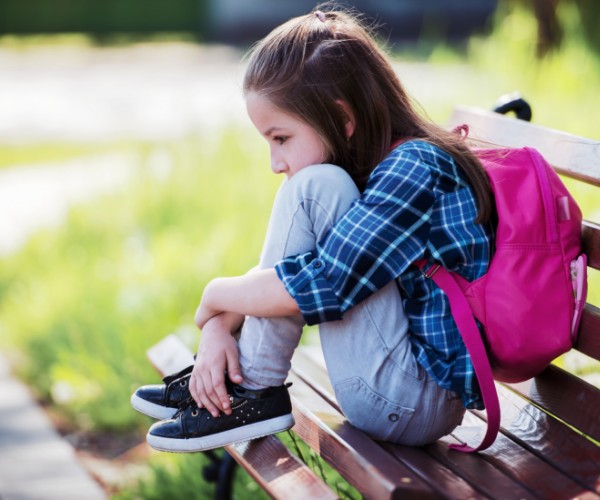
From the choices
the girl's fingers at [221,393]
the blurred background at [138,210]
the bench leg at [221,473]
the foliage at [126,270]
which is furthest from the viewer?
the foliage at [126,270]

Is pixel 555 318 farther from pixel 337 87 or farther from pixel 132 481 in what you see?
pixel 132 481

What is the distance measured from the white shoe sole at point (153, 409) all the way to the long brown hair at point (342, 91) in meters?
0.64

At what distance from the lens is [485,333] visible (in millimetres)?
1816

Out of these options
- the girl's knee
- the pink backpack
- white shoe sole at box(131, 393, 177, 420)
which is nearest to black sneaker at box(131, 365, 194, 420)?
white shoe sole at box(131, 393, 177, 420)

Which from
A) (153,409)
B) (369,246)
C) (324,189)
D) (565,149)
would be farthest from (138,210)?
(369,246)

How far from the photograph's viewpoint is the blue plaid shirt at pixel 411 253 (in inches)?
69.1

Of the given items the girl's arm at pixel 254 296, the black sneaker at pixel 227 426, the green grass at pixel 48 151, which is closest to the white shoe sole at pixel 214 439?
the black sneaker at pixel 227 426

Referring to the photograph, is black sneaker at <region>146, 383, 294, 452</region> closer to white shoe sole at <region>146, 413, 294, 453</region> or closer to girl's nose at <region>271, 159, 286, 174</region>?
white shoe sole at <region>146, 413, 294, 453</region>

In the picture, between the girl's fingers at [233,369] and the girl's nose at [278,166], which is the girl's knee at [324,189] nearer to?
the girl's nose at [278,166]

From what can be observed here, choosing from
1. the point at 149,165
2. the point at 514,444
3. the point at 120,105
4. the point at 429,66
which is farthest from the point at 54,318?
the point at 120,105

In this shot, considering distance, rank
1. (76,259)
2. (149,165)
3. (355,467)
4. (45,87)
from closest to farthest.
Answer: (355,467) < (76,259) < (149,165) < (45,87)

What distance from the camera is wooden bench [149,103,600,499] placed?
5.44ft

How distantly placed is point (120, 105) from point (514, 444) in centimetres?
861

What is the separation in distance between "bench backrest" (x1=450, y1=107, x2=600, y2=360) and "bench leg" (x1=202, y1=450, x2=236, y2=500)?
3.26 ft
